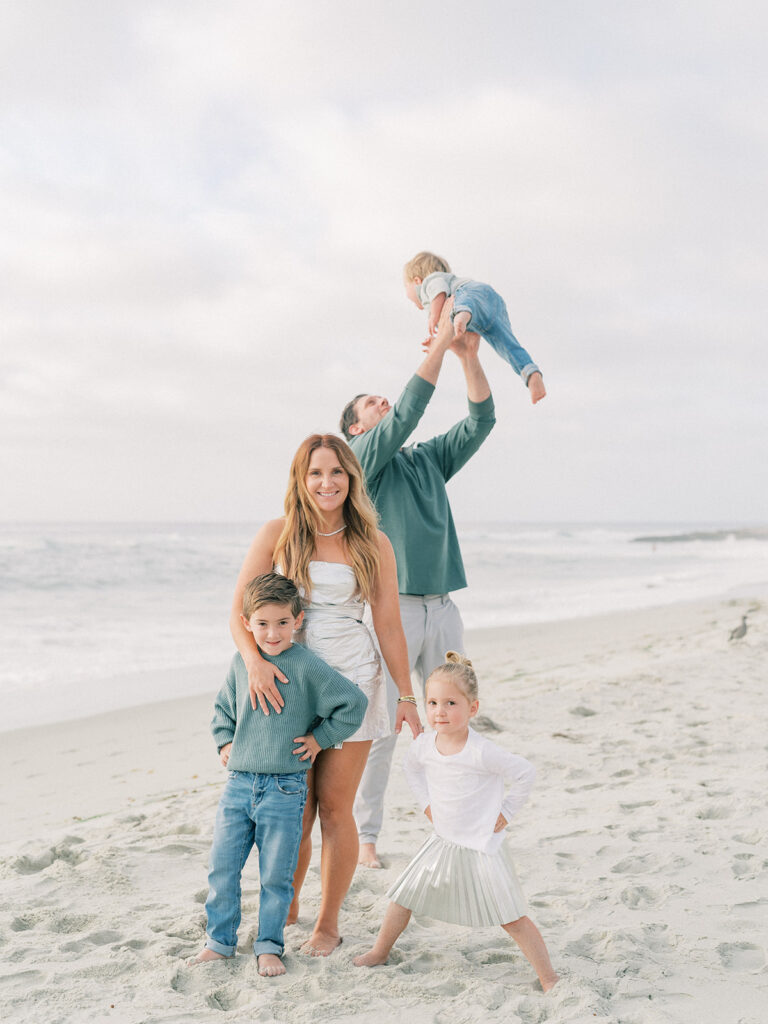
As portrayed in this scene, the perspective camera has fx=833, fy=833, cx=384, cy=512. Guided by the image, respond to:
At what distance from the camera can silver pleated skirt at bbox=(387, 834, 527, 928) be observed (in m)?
2.51

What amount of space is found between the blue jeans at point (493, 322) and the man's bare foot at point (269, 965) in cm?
250

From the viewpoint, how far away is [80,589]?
16750 mm

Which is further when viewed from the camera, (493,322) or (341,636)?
(493,322)

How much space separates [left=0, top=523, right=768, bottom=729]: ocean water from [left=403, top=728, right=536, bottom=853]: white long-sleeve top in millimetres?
5030

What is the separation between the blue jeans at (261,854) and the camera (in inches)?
106

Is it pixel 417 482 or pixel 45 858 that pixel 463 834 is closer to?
pixel 417 482

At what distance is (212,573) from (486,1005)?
59.8 feet

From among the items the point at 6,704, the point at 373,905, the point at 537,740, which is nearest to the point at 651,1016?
the point at 373,905

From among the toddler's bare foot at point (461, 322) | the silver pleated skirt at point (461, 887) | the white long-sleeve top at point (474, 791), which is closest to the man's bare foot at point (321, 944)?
the silver pleated skirt at point (461, 887)

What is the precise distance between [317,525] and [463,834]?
1141 mm

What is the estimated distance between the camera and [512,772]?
2535 millimetres

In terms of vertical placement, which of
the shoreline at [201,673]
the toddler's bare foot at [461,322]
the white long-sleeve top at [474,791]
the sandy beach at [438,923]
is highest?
the toddler's bare foot at [461,322]

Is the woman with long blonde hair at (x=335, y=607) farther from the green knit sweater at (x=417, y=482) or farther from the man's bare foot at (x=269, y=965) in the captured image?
the green knit sweater at (x=417, y=482)

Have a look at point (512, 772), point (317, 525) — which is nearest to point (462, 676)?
point (512, 772)
